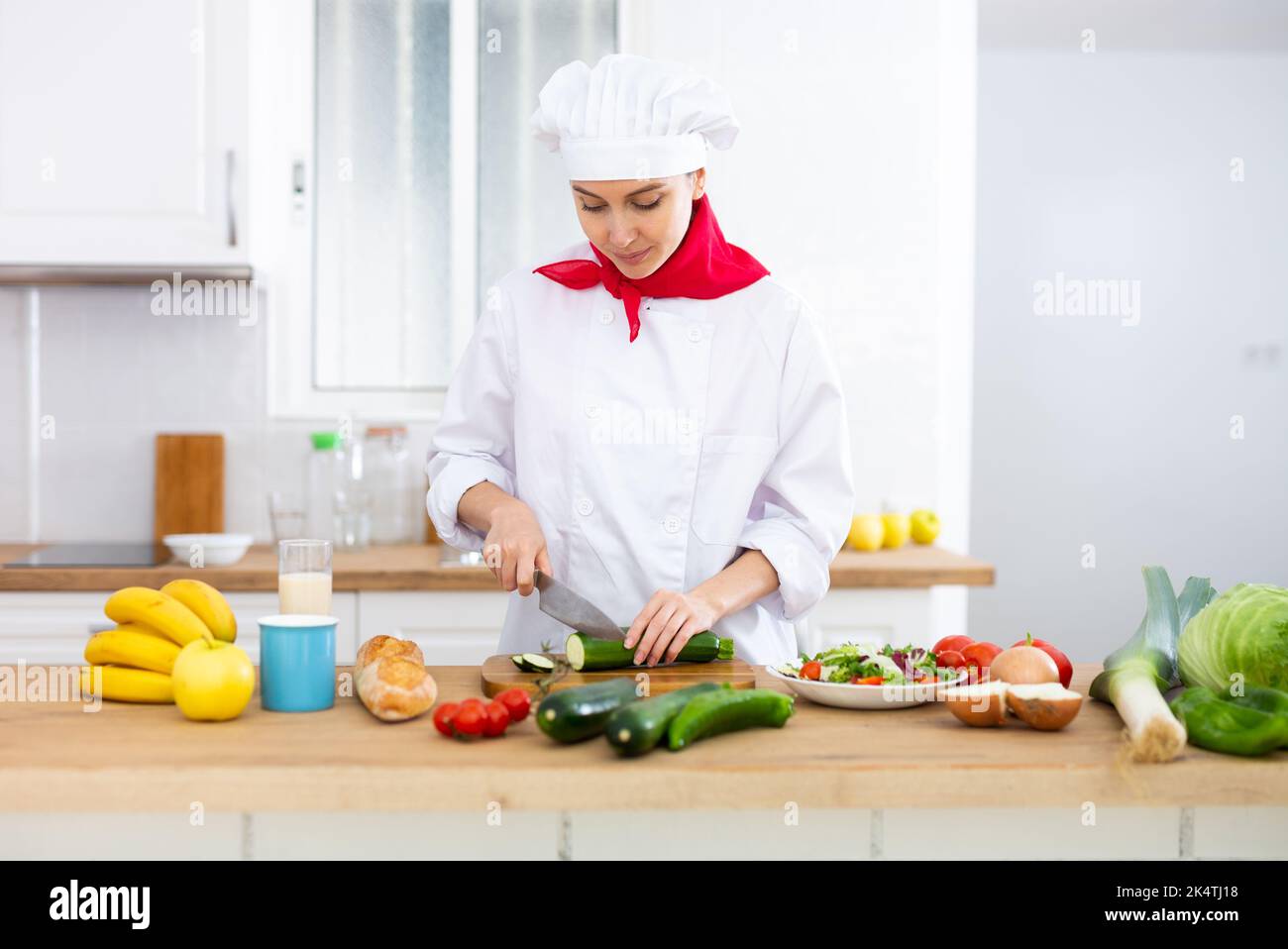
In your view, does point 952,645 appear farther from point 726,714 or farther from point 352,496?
point 352,496

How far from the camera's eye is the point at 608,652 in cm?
166

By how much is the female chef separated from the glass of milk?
350 mm

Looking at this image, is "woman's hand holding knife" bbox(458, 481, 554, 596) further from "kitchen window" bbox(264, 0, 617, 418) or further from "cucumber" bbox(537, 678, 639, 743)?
"kitchen window" bbox(264, 0, 617, 418)

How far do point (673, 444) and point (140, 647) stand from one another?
88 cm

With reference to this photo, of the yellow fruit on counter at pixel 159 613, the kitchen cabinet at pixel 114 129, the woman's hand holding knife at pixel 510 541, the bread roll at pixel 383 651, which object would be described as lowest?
the bread roll at pixel 383 651

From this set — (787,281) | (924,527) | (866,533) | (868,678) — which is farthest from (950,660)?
(787,281)

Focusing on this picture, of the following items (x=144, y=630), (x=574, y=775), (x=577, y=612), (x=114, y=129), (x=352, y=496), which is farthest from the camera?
(x=352, y=496)

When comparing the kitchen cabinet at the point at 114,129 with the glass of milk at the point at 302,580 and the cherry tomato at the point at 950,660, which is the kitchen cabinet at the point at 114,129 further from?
the cherry tomato at the point at 950,660

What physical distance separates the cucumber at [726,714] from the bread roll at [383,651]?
0.40 meters

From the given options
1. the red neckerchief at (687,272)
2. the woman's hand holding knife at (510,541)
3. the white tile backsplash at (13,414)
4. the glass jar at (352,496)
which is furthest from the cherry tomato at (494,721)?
the white tile backsplash at (13,414)

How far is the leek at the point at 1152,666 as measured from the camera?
1.34 meters
